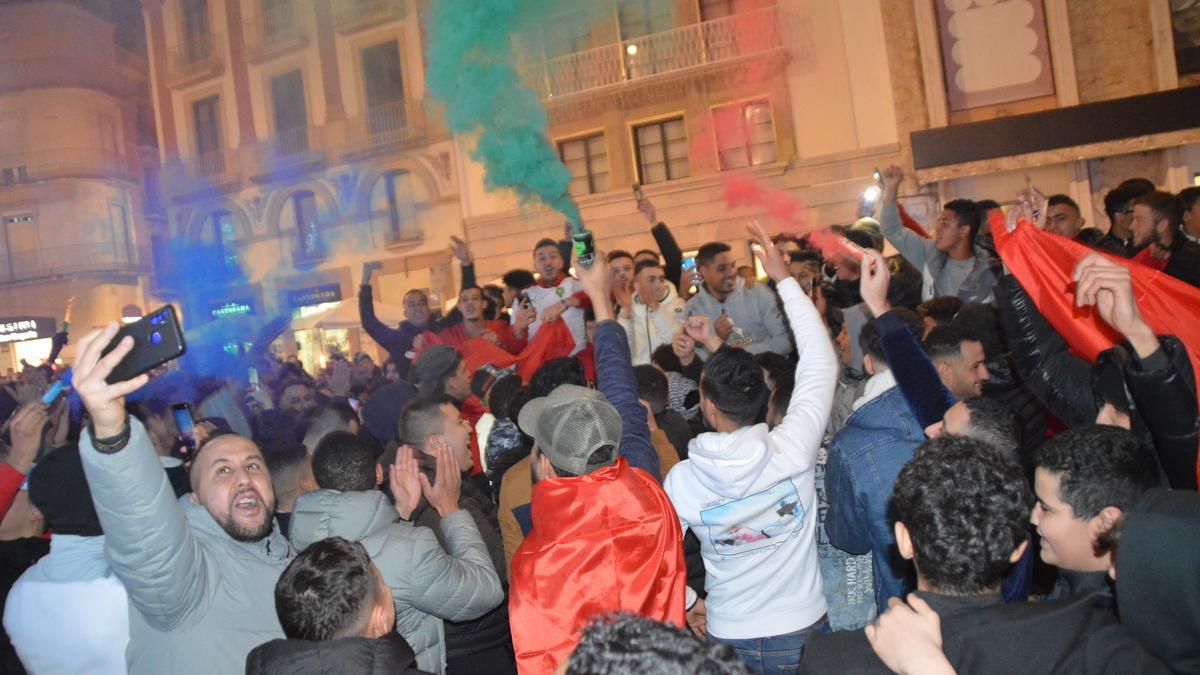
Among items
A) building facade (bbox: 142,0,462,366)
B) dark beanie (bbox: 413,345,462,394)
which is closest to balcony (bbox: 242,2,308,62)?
building facade (bbox: 142,0,462,366)

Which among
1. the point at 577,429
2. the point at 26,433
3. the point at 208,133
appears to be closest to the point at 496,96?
the point at 208,133

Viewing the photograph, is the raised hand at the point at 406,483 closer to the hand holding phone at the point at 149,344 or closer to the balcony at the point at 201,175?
the hand holding phone at the point at 149,344

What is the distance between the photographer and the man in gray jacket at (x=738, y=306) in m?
7.08

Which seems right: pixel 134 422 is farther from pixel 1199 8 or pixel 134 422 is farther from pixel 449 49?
pixel 1199 8

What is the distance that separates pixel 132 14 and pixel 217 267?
322 inches

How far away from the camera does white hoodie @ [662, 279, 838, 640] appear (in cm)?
322

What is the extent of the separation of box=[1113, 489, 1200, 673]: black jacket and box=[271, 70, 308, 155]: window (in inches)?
931

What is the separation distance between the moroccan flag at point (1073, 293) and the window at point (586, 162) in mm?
15669

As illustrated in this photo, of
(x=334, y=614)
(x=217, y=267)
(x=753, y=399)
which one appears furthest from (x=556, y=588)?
(x=217, y=267)

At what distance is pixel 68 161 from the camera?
1069 inches

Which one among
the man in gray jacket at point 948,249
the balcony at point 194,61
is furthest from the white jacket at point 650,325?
the balcony at point 194,61

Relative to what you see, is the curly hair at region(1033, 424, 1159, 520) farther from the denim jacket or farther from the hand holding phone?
the hand holding phone

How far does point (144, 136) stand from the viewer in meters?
29.6

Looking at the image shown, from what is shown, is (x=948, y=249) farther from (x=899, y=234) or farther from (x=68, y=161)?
(x=68, y=161)
